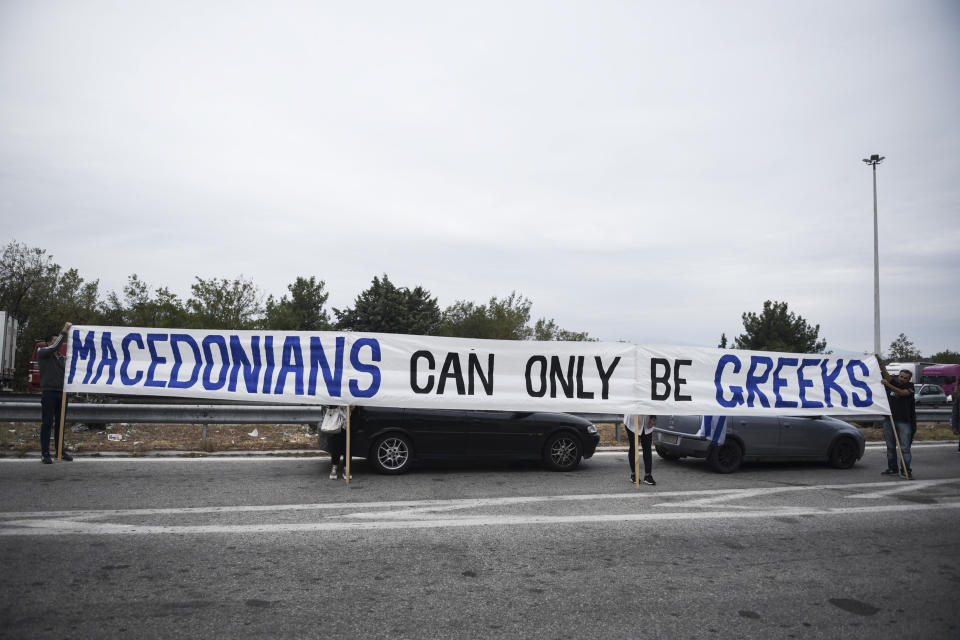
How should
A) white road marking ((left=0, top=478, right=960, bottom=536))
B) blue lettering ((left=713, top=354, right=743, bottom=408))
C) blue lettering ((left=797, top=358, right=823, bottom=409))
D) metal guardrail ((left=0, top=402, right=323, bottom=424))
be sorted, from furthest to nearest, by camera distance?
metal guardrail ((left=0, top=402, right=323, bottom=424)), blue lettering ((left=797, top=358, right=823, bottom=409)), blue lettering ((left=713, top=354, right=743, bottom=408)), white road marking ((left=0, top=478, right=960, bottom=536))

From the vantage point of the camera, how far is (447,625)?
12.6ft

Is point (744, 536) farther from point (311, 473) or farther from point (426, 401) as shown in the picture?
point (311, 473)

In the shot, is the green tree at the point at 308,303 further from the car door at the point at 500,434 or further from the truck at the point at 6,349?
the car door at the point at 500,434

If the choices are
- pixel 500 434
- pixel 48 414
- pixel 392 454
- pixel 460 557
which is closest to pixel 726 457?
pixel 500 434

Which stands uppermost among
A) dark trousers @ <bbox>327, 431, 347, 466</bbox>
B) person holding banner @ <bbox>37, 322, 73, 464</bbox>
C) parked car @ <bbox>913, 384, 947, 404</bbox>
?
person holding banner @ <bbox>37, 322, 73, 464</bbox>

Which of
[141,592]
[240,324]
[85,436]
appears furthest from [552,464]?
[240,324]

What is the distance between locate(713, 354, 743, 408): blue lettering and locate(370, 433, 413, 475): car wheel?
→ 5.31 metres

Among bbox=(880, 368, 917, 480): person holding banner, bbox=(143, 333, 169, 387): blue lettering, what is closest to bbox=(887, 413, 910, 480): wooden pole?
bbox=(880, 368, 917, 480): person holding banner

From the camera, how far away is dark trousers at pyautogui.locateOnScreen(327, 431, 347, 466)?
874 centimetres

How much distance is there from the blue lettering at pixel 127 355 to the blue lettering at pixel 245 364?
5.22 ft

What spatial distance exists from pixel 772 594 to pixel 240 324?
4688 cm

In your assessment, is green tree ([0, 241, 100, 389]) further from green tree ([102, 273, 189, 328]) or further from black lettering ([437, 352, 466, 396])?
black lettering ([437, 352, 466, 396])

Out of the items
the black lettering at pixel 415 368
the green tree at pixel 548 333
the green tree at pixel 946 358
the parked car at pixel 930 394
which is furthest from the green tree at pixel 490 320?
the green tree at pixel 946 358

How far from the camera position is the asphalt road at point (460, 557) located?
3924 mm
